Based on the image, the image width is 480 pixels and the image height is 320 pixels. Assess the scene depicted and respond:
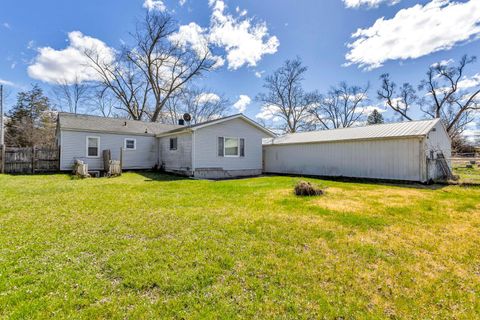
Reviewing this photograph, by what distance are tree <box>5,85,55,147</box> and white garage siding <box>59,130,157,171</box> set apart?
55.0ft

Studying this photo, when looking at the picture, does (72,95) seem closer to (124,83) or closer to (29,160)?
(124,83)

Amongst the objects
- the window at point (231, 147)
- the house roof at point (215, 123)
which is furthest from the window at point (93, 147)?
the window at point (231, 147)

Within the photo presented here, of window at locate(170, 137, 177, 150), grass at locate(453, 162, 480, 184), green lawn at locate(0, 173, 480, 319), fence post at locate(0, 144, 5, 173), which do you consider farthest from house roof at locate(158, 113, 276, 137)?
grass at locate(453, 162, 480, 184)

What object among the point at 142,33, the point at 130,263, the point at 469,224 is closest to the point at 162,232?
the point at 130,263

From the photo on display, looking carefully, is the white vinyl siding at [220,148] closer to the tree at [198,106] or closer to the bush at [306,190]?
the bush at [306,190]

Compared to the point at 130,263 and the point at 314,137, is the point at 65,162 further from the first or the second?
the point at 314,137

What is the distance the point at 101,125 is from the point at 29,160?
402cm

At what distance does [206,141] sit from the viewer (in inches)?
493

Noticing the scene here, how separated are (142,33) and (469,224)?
2936 cm

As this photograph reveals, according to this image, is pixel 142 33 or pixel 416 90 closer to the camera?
pixel 142 33

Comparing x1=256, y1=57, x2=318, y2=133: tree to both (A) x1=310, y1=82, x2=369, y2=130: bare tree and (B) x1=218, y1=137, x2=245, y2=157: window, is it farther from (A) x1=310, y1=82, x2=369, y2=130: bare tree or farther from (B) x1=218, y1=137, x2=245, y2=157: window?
(B) x1=218, y1=137, x2=245, y2=157: window

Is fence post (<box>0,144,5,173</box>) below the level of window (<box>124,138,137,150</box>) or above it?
below

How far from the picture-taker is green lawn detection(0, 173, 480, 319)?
218 cm

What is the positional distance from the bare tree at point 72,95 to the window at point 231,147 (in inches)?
911
